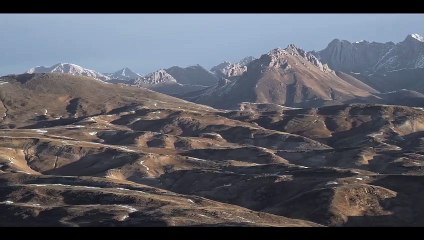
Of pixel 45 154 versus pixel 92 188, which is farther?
pixel 45 154

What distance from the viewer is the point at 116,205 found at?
123 metres

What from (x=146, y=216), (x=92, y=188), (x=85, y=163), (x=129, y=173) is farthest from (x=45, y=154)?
(x=146, y=216)

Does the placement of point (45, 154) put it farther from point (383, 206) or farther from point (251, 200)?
point (383, 206)

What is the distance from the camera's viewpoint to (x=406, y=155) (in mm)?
194000
